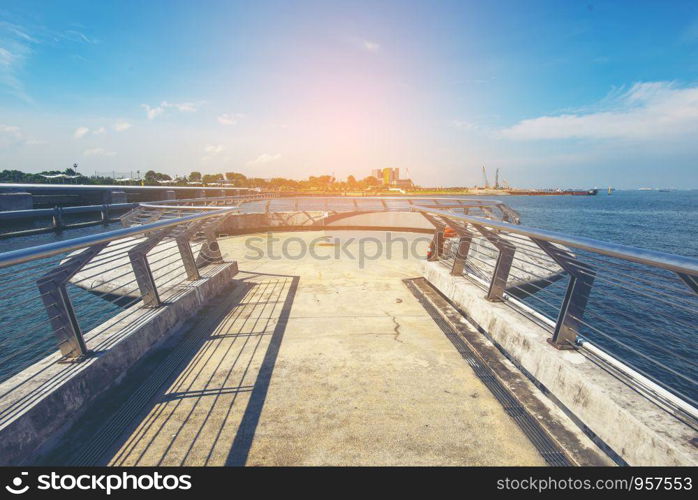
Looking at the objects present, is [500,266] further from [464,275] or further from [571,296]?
[464,275]

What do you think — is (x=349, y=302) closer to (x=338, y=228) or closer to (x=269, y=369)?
(x=269, y=369)

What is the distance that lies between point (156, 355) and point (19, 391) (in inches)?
59.2

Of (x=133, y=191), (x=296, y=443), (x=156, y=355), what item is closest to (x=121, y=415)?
(x=156, y=355)

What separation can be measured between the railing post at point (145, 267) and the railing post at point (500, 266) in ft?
16.1

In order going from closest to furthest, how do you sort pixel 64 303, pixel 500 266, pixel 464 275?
1. pixel 64 303
2. pixel 500 266
3. pixel 464 275

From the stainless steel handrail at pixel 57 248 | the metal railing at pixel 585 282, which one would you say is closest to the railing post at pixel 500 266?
the metal railing at pixel 585 282

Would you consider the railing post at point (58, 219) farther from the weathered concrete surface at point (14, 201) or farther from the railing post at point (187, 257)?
the railing post at point (187, 257)

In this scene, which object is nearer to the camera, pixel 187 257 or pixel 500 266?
pixel 500 266

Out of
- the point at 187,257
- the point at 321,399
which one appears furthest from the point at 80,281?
the point at 321,399

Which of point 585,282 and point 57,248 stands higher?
point 57,248

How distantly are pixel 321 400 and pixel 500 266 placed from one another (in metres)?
3.23

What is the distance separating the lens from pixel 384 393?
3.44 m

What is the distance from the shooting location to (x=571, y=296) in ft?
10.8

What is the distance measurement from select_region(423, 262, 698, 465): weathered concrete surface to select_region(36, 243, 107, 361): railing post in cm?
478
